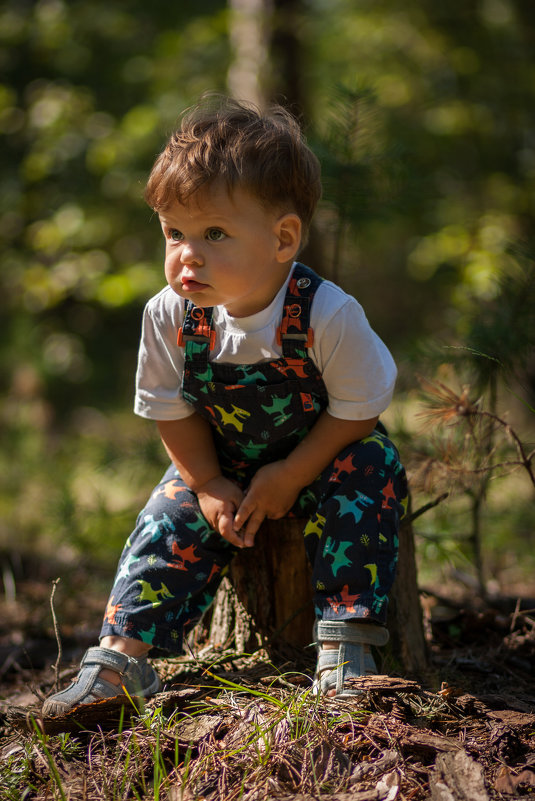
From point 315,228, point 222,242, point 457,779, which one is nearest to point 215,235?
point 222,242

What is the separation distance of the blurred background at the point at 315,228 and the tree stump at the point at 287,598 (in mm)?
332

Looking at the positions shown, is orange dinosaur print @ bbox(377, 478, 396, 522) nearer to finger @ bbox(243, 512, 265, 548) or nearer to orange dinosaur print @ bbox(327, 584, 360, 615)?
orange dinosaur print @ bbox(327, 584, 360, 615)

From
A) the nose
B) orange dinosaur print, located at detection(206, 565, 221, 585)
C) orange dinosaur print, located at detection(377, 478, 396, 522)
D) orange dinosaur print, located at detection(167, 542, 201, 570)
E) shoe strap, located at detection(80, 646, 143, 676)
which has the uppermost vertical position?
the nose

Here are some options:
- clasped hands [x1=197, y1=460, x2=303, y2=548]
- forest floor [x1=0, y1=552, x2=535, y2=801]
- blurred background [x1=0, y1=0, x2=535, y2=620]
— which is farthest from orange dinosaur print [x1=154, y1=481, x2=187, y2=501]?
blurred background [x1=0, y1=0, x2=535, y2=620]

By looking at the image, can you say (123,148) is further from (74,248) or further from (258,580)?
(258,580)

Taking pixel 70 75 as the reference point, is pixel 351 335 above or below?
below

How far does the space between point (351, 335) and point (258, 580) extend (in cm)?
77

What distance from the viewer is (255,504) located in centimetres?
176

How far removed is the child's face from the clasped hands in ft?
1.48

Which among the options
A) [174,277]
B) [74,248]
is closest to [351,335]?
[174,277]

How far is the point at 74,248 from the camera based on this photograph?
5754 mm

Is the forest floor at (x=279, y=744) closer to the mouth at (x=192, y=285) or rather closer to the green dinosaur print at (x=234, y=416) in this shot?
the green dinosaur print at (x=234, y=416)

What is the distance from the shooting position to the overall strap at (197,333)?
5.78 ft

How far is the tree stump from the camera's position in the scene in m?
1.92
